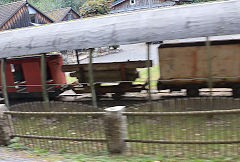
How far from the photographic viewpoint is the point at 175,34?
796 centimetres

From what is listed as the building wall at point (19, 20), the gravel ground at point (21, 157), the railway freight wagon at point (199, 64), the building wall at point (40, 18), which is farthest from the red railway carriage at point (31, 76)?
the building wall at point (40, 18)


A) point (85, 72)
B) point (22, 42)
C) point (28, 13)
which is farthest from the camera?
point (28, 13)

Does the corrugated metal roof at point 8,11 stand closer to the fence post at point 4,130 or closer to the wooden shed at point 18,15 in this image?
the wooden shed at point 18,15

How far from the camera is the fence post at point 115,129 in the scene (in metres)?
5.26

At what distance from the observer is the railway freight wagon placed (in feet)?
28.6

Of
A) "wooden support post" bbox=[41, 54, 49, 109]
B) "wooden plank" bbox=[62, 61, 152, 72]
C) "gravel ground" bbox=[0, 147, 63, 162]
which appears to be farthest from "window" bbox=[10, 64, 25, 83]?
"gravel ground" bbox=[0, 147, 63, 162]

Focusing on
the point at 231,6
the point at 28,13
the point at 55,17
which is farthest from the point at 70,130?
the point at 55,17

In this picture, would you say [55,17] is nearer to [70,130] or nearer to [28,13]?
[28,13]

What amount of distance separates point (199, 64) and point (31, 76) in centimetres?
768

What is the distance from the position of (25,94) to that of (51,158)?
7.14m

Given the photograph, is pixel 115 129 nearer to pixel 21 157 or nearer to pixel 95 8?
pixel 21 157

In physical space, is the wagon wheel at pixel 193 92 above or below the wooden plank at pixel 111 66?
below

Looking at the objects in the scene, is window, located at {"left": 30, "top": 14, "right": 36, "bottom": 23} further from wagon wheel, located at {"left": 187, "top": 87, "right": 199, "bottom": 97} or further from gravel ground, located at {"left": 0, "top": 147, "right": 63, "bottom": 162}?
gravel ground, located at {"left": 0, "top": 147, "right": 63, "bottom": 162}

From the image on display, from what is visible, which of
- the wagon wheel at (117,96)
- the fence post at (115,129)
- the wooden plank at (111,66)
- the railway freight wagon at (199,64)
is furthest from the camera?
the wagon wheel at (117,96)
